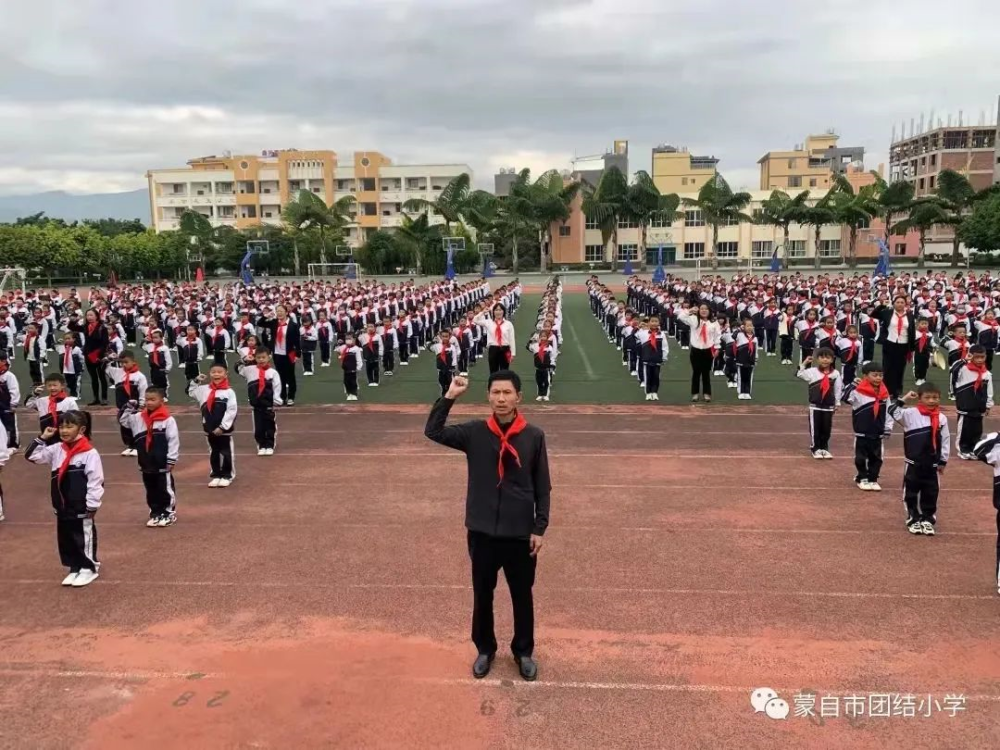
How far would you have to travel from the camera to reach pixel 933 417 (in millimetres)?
6332

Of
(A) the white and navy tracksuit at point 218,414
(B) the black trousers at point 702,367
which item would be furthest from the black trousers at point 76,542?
(B) the black trousers at point 702,367

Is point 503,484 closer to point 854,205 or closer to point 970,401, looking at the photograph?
point 970,401

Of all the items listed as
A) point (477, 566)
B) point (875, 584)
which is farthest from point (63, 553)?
point (875, 584)

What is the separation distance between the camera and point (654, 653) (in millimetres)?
4547

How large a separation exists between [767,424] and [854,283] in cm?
1597

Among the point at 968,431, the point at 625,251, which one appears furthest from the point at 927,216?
the point at 968,431

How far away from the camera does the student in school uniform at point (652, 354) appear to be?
501 inches

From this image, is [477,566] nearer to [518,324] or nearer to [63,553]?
[63,553]

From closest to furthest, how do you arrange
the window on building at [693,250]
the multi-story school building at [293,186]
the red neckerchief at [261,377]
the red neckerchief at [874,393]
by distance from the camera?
the red neckerchief at [874,393] → the red neckerchief at [261,377] → the window on building at [693,250] → the multi-story school building at [293,186]

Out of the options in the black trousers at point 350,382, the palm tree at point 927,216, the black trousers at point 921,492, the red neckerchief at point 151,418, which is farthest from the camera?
the palm tree at point 927,216

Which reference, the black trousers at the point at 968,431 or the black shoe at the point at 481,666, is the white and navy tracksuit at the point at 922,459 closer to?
the black trousers at the point at 968,431

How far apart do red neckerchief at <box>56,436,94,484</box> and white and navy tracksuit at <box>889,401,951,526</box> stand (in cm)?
682

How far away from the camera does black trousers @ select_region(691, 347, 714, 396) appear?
12.5m

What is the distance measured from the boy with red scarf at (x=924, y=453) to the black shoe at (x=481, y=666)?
433cm
